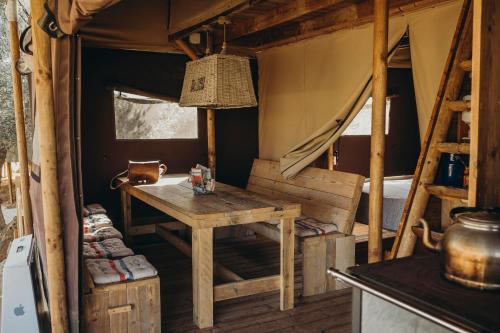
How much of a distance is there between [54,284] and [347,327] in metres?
1.84

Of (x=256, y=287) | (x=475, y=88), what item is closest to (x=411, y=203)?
(x=256, y=287)

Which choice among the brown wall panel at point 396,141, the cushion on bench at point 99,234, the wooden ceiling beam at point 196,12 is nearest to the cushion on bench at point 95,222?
the cushion on bench at point 99,234

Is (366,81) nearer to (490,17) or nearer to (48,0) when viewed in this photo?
(490,17)

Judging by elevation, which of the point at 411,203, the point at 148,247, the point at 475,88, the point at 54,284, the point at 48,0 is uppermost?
the point at 48,0

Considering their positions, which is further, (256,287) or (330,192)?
(330,192)

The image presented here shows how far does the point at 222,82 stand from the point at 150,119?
7.50 feet

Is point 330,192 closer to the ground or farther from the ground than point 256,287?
farther from the ground

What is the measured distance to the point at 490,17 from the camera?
5.77 ft

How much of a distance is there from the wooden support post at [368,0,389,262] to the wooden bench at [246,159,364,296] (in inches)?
15.1

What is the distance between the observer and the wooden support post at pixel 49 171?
7.78 feet

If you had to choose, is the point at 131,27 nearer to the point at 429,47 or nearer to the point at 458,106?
the point at 429,47

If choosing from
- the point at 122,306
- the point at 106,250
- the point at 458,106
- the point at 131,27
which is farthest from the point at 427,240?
the point at 131,27

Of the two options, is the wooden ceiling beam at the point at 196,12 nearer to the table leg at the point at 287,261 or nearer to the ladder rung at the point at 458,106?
the ladder rung at the point at 458,106

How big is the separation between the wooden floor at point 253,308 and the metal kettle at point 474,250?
1.73 metres
